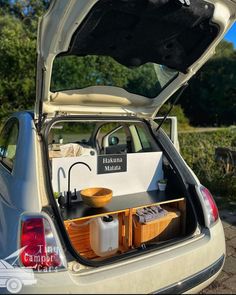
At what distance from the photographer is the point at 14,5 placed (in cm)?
2327

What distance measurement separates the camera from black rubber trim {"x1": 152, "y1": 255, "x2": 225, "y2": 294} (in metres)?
2.10

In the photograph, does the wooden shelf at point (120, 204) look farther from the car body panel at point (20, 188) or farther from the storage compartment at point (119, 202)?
the car body panel at point (20, 188)

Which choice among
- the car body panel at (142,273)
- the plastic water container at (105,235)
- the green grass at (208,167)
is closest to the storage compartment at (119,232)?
the plastic water container at (105,235)

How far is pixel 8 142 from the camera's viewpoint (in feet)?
10.4

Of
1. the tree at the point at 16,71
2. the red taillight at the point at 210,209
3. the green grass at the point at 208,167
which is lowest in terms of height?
the green grass at the point at 208,167

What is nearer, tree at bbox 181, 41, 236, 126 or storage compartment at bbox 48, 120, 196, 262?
storage compartment at bbox 48, 120, 196, 262

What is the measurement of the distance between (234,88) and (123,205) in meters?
25.4

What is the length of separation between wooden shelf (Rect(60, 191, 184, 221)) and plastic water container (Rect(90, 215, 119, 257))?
0.10 m

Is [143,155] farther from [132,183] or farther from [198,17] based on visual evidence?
[198,17]

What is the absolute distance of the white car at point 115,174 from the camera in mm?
2004

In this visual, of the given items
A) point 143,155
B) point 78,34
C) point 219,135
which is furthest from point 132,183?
point 219,135

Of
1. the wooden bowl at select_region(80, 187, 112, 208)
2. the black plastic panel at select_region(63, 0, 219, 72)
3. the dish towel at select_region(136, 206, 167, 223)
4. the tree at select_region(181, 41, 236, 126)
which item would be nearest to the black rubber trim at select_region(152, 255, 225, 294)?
the dish towel at select_region(136, 206, 167, 223)

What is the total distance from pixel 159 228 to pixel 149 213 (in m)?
0.16

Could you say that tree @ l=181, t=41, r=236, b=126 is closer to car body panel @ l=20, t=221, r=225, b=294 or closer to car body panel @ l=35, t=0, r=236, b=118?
car body panel @ l=35, t=0, r=236, b=118
